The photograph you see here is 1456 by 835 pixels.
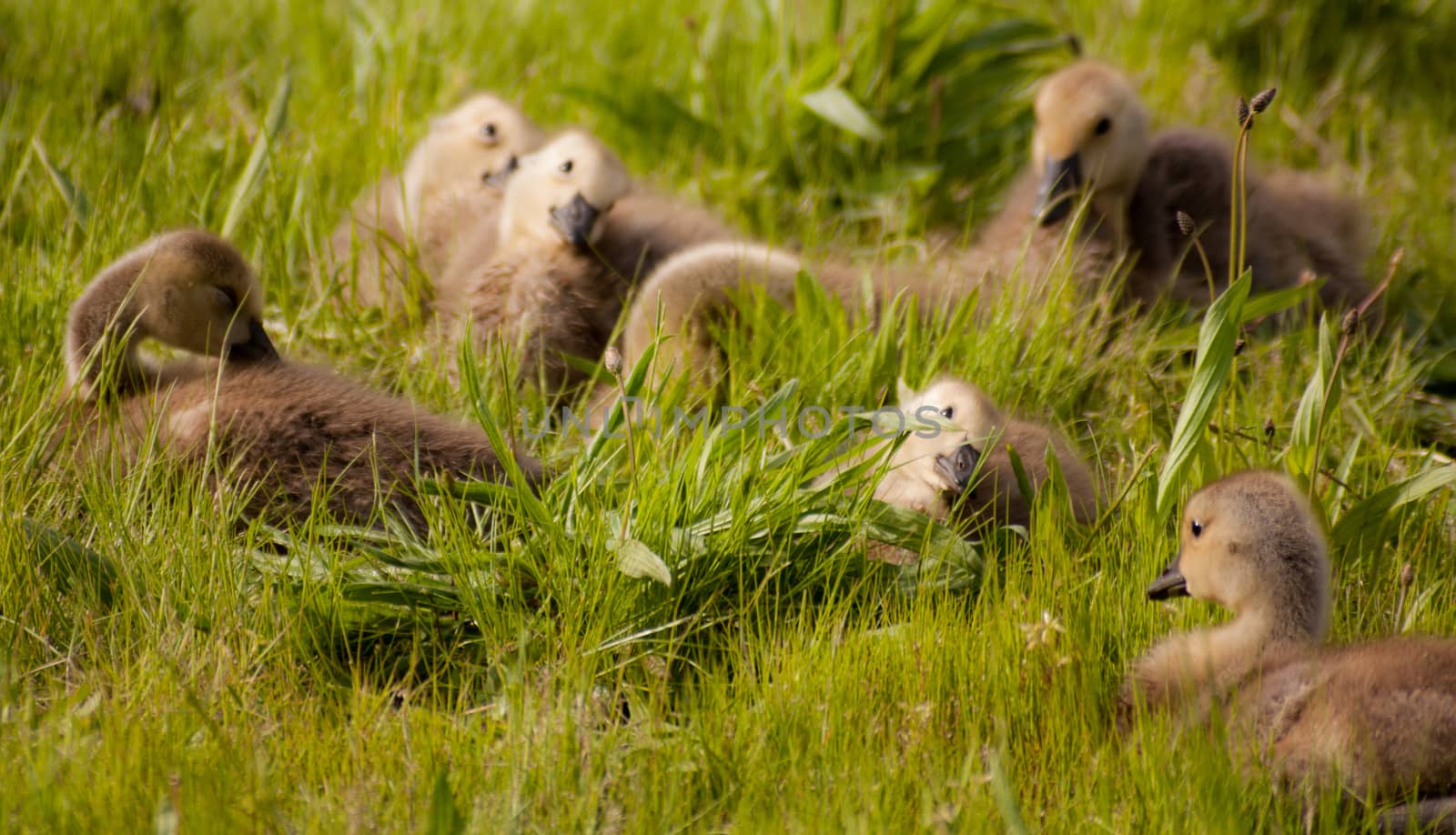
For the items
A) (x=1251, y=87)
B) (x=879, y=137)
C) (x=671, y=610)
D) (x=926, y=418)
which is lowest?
(x=671, y=610)

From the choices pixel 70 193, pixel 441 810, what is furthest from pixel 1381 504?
pixel 70 193

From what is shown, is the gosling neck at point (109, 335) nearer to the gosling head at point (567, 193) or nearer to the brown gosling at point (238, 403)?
the brown gosling at point (238, 403)

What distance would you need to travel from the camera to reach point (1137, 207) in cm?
471

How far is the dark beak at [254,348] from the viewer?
11.6 feet

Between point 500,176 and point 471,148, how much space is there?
0.25 meters

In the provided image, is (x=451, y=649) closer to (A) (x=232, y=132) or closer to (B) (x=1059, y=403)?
(B) (x=1059, y=403)

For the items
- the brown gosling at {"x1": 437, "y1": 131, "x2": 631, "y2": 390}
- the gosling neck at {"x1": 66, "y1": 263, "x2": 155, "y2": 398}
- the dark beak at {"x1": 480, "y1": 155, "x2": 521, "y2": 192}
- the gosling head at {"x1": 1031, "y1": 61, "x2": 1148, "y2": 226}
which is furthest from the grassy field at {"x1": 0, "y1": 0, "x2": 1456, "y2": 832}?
the gosling head at {"x1": 1031, "y1": 61, "x2": 1148, "y2": 226}

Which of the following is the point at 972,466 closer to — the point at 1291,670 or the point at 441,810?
the point at 1291,670

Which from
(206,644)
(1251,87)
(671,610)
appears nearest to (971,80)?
(1251,87)

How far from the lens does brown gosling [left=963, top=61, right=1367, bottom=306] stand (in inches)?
177

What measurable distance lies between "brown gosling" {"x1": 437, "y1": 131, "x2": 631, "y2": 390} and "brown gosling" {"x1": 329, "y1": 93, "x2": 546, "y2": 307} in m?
0.21

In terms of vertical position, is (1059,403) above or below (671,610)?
above

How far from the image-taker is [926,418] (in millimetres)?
3293

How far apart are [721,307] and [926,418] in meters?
0.85
